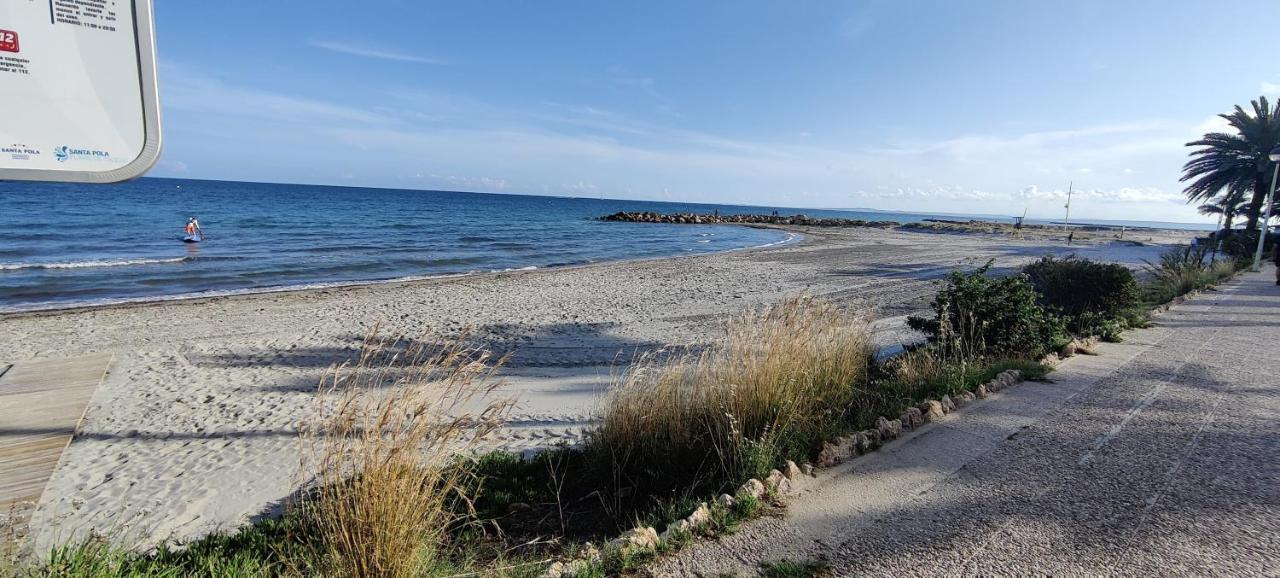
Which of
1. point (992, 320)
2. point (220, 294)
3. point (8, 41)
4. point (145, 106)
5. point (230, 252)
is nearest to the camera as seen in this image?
point (8, 41)

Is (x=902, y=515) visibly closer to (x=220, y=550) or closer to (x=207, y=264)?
(x=220, y=550)

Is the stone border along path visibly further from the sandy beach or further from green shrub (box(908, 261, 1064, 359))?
the sandy beach

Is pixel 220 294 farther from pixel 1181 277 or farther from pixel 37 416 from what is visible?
pixel 1181 277

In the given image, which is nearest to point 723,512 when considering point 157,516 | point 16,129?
point 16,129

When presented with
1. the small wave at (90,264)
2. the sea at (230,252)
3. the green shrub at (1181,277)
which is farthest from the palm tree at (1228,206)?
the small wave at (90,264)

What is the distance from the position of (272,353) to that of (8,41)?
825cm

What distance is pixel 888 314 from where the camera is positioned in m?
12.2

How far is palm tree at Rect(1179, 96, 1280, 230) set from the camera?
26.8 metres

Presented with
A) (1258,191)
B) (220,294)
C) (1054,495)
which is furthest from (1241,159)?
(220,294)

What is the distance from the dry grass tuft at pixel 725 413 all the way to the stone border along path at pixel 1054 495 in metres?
0.44

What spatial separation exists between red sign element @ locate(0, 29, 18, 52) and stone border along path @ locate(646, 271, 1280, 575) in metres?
3.17

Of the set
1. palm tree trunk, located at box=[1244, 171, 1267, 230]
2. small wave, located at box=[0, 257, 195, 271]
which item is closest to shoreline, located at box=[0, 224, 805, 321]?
small wave, located at box=[0, 257, 195, 271]

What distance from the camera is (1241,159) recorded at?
92.0 feet

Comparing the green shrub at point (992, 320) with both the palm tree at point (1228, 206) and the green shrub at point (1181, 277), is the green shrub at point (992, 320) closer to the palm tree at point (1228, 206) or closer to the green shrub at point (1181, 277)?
the green shrub at point (1181, 277)
